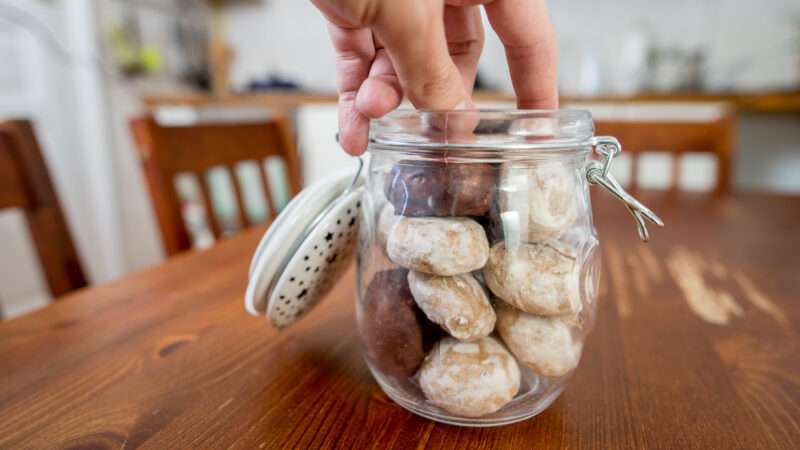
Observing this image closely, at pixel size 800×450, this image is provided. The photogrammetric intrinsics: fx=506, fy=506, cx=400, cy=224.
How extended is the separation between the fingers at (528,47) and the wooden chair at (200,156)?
63 centimetres

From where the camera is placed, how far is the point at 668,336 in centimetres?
43

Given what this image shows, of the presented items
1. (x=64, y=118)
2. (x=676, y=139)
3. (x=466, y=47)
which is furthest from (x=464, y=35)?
(x=64, y=118)

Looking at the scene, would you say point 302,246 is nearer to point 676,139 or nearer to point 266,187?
point 266,187

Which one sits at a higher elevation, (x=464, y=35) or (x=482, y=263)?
(x=464, y=35)

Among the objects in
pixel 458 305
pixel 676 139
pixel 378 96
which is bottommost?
pixel 676 139

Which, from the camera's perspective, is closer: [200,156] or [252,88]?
[200,156]

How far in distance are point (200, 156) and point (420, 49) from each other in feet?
2.51

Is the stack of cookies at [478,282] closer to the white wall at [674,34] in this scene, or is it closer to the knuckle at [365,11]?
the knuckle at [365,11]

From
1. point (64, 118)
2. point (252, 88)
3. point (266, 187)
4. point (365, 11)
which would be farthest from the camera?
point (252, 88)

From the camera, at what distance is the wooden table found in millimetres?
297

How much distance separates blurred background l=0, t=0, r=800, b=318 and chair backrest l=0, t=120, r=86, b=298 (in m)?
1.08

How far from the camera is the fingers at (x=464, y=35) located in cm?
38

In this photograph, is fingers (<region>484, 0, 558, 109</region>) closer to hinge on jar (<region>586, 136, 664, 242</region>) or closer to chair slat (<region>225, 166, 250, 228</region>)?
hinge on jar (<region>586, 136, 664, 242</region>)

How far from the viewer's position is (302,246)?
33 centimetres
